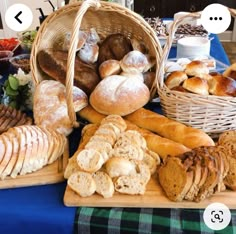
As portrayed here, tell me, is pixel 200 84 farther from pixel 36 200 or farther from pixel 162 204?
pixel 36 200

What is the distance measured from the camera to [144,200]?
0.68 m

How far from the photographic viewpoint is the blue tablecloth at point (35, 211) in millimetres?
674

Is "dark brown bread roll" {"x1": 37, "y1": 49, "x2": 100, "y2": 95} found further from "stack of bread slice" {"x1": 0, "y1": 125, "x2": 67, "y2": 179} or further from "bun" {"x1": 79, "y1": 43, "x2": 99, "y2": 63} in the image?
"stack of bread slice" {"x1": 0, "y1": 125, "x2": 67, "y2": 179}

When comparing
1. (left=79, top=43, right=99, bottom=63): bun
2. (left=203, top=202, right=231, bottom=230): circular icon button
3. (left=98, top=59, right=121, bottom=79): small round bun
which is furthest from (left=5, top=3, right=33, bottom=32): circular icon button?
(left=203, top=202, right=231, bottom=230): circular icon button

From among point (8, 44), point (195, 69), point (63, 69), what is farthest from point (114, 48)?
point (8, 44)

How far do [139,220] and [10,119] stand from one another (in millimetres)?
505

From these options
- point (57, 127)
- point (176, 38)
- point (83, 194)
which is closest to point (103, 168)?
point (83, 194)

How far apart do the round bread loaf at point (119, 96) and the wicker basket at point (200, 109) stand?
7 cm

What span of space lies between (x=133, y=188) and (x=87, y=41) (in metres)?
0.60

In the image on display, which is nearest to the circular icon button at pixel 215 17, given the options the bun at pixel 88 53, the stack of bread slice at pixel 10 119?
the bun at pixel 88 53

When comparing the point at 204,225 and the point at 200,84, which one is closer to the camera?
the point at 204,225

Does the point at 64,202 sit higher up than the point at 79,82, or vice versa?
the point at 79,82

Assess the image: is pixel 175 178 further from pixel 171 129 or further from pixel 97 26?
pixel 97 26

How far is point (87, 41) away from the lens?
1.09 m
